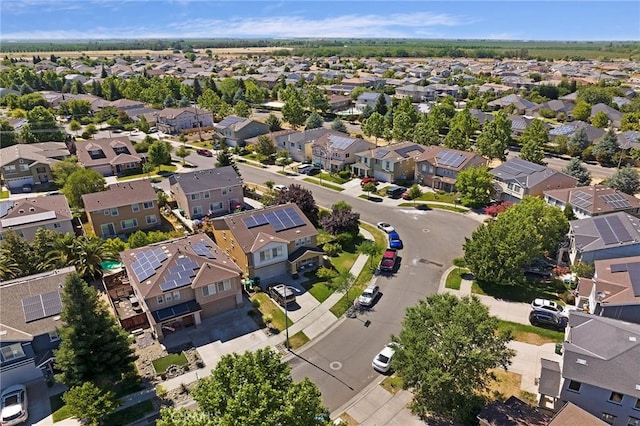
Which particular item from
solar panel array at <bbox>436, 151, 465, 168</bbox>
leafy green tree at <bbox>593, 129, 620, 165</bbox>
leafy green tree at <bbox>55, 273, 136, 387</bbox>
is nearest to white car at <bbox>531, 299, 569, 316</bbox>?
solar panel array at <bbox>436, 151, 465, 168</bbox>

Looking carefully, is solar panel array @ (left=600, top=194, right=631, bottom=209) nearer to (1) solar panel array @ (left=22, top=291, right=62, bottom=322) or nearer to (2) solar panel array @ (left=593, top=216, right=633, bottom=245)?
(2) solar panel array @ (left=593, top=216, right=633, bottom=245)

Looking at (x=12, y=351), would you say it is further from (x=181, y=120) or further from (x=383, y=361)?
(x=181, y=120)

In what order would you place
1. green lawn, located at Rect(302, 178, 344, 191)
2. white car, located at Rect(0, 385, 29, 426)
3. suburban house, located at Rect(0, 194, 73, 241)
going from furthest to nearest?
green lawn, located at Rect(302, 178, 344, 191)
suburban house, located at Rect(0, 194, 73, 241)
white car, located at Rect(0, 385, 29, 426)

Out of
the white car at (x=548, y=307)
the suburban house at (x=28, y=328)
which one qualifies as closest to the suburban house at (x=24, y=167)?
the suburban house at (x=28, y=328)

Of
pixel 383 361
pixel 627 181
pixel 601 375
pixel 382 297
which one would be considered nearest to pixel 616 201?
pixel 627 181

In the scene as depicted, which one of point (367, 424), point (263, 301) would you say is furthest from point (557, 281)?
point (263, 301)
